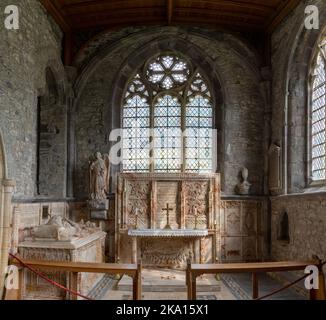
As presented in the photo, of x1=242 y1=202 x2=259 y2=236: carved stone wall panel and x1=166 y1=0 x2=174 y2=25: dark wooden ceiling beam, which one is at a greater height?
x1=166 y1=0 x2=174 y2=25: dark wooden ceiling beam

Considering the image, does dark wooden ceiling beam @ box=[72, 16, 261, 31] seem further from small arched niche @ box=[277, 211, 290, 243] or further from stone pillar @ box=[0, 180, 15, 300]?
stone pillar @ box=[0, 180, 15, 300]

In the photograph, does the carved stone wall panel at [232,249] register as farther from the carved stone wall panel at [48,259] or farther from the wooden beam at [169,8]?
the wooden beam at [169,8]

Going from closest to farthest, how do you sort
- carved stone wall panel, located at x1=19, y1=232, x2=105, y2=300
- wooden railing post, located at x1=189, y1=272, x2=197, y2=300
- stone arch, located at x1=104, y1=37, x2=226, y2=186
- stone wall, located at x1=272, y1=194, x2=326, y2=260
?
1. wooden railing post, located at x1=189, y1=272, x2=197, y2=300
2. carved stone wall panel, located at x1=19, y1=232, x2=105, y2=300
3. stone wall, located at x1=272, y1=194, x2=326, y2=260
4. stone arch, located at x1=104, y1=37, x2=226, y2=186

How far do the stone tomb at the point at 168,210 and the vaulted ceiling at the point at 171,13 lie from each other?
4.43m

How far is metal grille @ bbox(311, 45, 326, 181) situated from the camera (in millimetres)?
7867

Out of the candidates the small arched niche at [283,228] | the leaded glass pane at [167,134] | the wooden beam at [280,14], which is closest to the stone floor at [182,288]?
the small arched niche at [283,228]

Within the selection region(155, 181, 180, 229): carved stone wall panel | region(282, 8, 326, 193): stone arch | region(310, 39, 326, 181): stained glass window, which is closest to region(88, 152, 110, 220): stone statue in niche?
region(155, 181, 180, 229): carved stone wall panel

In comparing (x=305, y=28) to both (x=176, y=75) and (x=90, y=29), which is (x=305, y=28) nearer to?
(x=176, y=75)

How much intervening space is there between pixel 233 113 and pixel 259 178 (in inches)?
78.9

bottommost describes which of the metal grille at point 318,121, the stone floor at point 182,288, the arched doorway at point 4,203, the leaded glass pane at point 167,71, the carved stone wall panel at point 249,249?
the stone floor at point 182,288

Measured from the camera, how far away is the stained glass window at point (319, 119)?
7.84 metres

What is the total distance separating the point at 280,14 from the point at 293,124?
2.90 m

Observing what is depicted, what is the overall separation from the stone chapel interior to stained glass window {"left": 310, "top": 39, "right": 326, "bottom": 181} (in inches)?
1.8

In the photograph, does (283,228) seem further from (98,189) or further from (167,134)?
(98,189)
